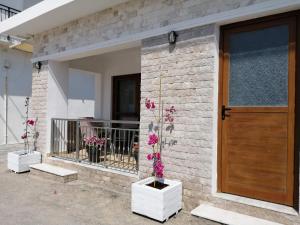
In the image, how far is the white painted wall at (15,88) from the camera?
884cm

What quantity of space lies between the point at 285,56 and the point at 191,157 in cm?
167

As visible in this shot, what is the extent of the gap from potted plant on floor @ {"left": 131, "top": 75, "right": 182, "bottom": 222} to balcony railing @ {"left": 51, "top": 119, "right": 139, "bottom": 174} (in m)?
0.93

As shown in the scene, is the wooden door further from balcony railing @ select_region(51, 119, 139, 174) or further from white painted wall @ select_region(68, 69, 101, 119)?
white painted wall @ select_region(68, 69, 101, 119)

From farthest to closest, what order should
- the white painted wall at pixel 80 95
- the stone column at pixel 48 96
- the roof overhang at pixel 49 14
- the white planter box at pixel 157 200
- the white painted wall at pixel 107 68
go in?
the white painted wall at pixel 80 95, the white painted wall at pixel 107 68, the stone column at pixel 48 96, the roof overhang at pixel 49 14, the white planter box at pixel 157 200

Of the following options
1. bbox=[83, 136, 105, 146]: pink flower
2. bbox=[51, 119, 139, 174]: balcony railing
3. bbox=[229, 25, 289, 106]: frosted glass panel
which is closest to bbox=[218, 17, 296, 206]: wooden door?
bbox=[229, 25, 289, 106]: frosted glass panel

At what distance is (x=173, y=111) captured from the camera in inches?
140

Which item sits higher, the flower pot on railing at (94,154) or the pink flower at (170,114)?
the pink flower at (170,114)

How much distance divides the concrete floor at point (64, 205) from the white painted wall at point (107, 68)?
3.16m

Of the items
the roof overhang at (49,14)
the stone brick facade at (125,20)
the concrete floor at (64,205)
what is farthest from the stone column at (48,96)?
the concrete floor at (64,205)

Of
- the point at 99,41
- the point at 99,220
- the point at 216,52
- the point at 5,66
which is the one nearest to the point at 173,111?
the point at 216,52

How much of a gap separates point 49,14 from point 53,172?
9.89 ft

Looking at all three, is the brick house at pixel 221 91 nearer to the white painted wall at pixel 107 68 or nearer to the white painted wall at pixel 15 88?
the white painted wall at pixel 107 68

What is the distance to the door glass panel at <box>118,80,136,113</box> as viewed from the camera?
705 centimetres

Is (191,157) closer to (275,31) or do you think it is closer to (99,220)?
(99,220)
